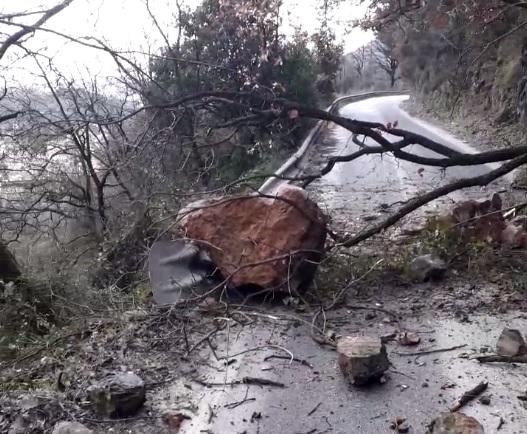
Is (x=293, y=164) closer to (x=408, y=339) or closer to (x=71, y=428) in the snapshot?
(x=408, y=339)

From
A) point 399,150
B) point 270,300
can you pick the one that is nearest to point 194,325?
point 270,300

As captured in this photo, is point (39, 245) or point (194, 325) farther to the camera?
point (39, 245)

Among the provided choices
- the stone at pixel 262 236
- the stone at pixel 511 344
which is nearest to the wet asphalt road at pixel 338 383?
the stone at pixel 511 344

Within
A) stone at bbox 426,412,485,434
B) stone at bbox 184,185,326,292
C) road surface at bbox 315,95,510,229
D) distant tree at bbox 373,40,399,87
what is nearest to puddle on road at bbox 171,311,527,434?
stone at bbox 426,412,485,434

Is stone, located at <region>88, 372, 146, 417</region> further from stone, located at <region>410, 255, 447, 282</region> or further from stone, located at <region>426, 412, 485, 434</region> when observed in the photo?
stone, located at <region>410, 255, 447, 282</region>

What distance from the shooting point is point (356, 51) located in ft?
239

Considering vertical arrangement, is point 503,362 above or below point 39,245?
above

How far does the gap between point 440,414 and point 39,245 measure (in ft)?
45.7

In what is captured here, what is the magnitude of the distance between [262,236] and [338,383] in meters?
1.97

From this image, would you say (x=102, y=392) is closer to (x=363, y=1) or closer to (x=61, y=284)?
(x=61, y=284)

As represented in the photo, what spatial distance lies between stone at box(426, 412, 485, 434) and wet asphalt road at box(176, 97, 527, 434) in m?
0.19

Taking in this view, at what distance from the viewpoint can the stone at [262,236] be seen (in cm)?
536

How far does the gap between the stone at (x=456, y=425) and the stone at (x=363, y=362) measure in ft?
2.21

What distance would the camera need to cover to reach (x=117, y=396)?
12.0 ft
